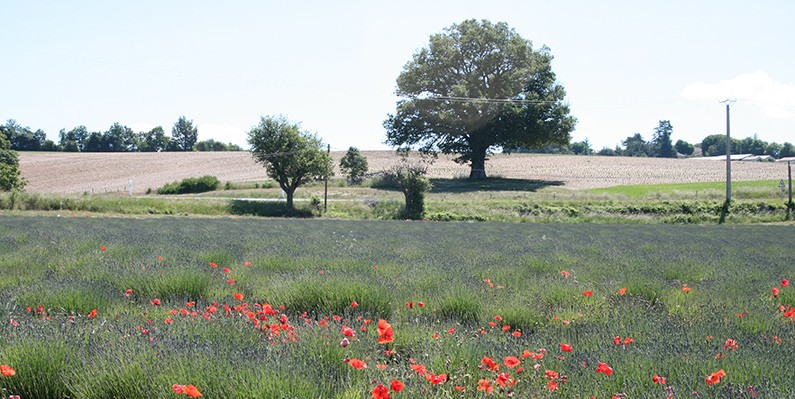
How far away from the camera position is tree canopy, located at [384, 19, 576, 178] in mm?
64125

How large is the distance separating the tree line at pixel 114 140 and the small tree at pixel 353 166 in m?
80.4

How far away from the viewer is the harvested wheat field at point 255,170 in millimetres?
71062

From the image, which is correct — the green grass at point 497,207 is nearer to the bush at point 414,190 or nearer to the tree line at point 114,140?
the bush at point 414,190

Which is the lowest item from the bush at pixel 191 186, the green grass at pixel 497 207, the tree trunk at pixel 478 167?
the green grass at pixel 497 207

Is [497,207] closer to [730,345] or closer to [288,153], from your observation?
[288,153]

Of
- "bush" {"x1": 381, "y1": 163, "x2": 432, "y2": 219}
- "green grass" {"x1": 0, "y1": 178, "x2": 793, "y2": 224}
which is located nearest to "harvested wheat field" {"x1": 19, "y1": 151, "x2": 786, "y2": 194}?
"green grass" {"x1": 0, "y1": 178, "x2": 793, "y2": 224}

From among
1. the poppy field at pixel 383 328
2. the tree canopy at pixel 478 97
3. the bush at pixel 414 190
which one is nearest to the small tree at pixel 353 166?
the tree canopy at pixel 478 97

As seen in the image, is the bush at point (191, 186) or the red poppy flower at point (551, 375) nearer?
the red poppy flower at point (551, 375)

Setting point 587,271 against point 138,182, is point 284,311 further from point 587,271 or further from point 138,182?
point 138,182

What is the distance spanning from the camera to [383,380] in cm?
362

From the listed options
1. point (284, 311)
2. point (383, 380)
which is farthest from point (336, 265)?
point (383, 380)

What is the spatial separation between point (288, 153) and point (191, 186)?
18.0m

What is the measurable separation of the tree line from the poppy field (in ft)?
426

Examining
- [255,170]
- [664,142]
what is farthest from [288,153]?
[664,142]
